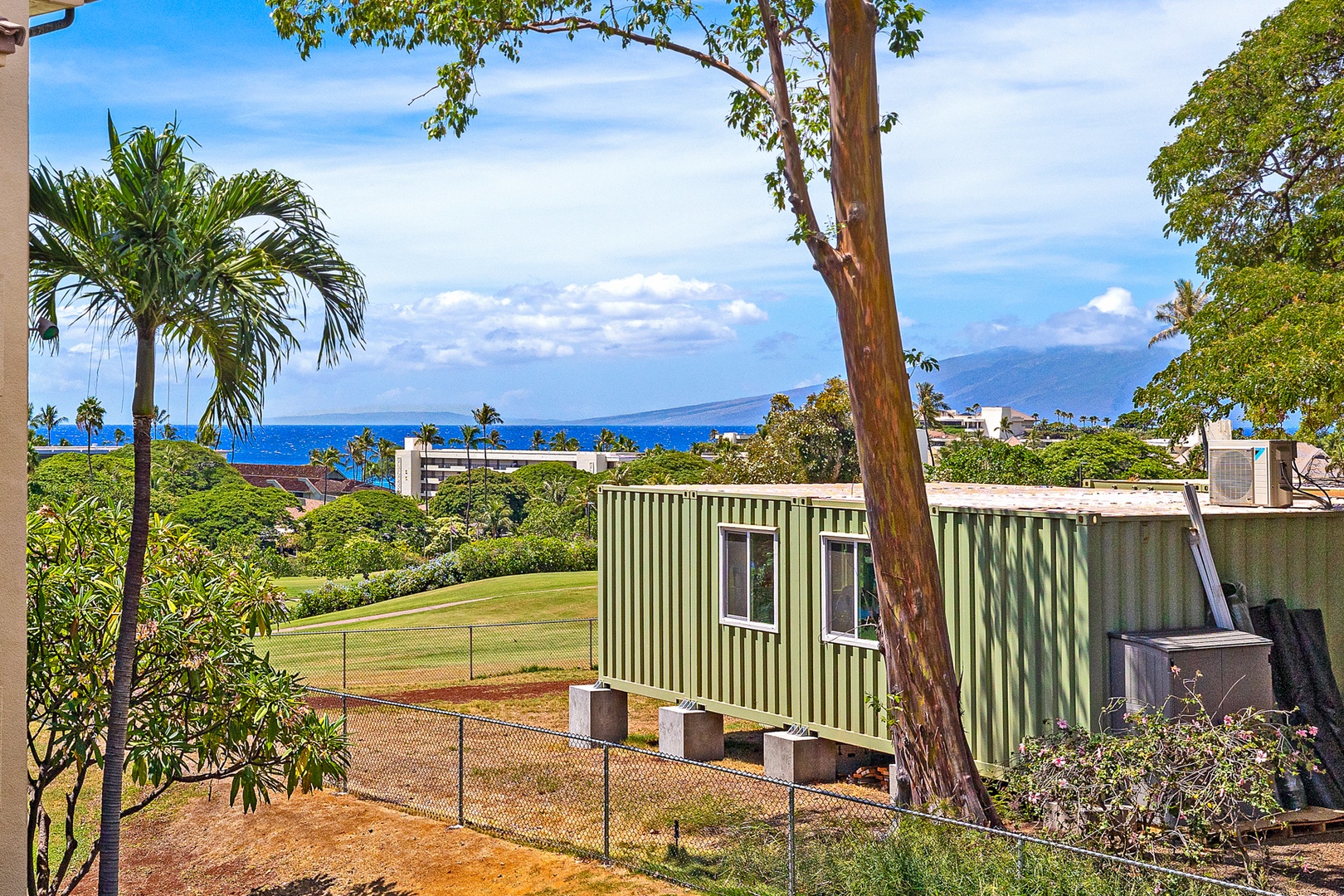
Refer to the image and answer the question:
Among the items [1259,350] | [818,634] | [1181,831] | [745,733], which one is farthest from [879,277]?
[1259,350]

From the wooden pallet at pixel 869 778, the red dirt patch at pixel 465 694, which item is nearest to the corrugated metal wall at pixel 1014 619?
the wooden pallet at pixel 869 778

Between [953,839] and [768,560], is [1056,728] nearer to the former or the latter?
[953,839]

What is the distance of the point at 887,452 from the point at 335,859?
6894mm

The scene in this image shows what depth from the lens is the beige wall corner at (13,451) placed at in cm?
639

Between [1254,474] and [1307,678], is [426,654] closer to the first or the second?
[1254,474]

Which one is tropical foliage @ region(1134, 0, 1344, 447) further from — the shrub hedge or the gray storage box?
the shrub hedge

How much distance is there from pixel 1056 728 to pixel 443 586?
38266 mm

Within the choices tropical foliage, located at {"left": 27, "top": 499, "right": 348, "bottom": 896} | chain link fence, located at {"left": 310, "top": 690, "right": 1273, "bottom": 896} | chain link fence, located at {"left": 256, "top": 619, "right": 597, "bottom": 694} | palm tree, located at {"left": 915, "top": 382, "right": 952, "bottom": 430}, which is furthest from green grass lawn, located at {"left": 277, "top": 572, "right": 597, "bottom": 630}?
palm tree, located at {"left": 915, "top": 382, "right": 952, "bottom": 430}

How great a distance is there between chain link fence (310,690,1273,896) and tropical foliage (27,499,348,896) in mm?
2493

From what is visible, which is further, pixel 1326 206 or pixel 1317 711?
pixel 1326 206

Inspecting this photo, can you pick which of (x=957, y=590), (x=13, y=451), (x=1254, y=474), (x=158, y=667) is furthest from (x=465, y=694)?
(x=13, y=451)

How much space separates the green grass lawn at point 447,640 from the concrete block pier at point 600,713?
21.2 ft

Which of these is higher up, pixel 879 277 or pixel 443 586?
pixel 879 277

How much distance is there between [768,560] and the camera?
14.5 metres
